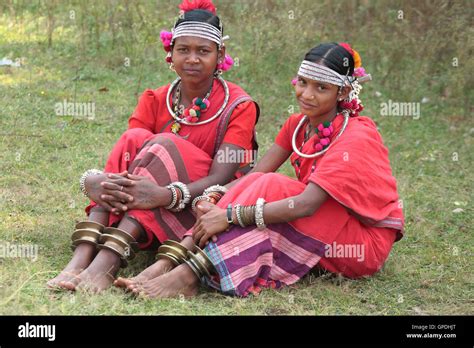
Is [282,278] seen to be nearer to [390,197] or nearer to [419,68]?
[390,197]

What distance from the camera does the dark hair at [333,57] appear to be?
4.19 metres

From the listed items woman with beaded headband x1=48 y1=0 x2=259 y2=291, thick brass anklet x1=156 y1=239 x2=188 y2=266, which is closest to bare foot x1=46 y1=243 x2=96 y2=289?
woman with beaded headband x1=48 y1=0 x2=259 y2=291

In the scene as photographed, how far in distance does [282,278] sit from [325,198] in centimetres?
49

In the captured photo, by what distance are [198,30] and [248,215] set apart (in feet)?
3.91

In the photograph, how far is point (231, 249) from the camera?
4008 mm

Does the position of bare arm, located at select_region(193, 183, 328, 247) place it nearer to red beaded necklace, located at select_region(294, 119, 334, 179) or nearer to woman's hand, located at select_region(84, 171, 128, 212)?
red beaded necklace, located at select_region(294, 119, 334, 179)

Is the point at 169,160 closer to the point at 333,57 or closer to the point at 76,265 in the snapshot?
the point at 76,265

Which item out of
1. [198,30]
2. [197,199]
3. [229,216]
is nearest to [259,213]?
[229,216]

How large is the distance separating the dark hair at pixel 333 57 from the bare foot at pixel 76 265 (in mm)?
1538

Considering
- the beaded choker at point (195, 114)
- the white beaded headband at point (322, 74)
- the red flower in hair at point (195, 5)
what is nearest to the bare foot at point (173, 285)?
the beaded choker at point (195, 114)

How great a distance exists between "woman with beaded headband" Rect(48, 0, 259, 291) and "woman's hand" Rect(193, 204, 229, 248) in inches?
9.8

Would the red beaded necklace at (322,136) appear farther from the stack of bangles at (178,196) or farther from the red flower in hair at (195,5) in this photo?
the red flower in hair at (195,5)

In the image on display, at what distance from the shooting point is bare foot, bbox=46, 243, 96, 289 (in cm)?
394

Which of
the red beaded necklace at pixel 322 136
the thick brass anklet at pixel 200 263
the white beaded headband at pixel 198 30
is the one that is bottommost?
the thick brass anklet at pixel 200 263
